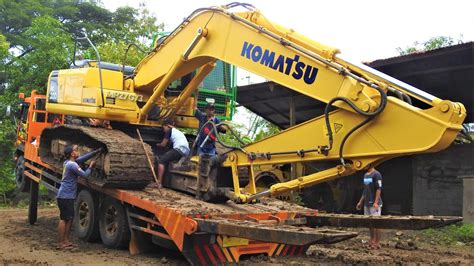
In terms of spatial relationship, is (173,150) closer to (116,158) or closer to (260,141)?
(116,158)

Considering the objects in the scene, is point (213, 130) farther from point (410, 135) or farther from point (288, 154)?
point (410, 135)

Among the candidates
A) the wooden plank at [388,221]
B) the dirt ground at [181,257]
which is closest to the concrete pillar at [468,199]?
the dirt ground at [181,257]

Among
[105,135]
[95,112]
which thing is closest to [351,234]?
[105,135]

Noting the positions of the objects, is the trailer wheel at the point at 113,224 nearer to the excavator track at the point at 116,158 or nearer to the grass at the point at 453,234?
the excavator track at the point at 116,158

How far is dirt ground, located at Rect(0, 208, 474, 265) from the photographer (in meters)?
7.20

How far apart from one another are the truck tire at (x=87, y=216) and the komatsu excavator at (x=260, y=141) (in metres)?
0.64

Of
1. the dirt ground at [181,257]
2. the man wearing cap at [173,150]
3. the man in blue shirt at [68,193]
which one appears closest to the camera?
the dirt ground at [181,257]

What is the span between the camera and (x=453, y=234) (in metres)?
10.5

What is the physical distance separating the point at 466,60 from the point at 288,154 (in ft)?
20.0

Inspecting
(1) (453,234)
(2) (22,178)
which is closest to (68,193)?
(2) (22,178)

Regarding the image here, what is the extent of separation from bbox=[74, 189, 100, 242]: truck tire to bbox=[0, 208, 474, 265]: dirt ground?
17 centimetres

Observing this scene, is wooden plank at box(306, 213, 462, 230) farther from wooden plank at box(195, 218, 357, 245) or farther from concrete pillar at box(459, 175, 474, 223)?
concrete pillar at box(459, 175, 474, 223)

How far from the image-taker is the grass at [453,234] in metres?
10.1

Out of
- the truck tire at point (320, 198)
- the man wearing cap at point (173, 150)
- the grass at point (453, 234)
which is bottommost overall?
the grass at point (453, 234)
